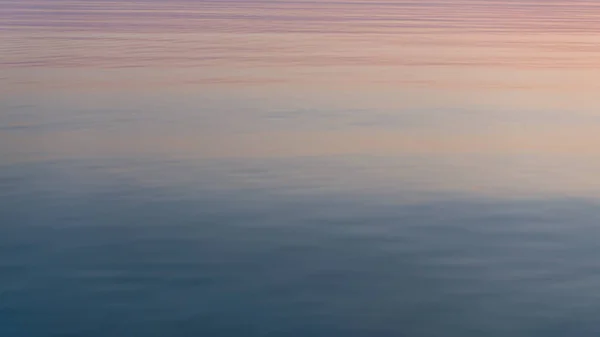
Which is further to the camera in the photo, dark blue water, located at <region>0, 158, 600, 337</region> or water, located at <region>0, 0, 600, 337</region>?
water, located at <region>0, 0, 600, 337</region>

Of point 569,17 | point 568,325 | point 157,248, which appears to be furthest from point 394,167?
point 569,17

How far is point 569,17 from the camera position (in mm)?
20500

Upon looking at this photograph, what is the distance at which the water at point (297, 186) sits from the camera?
5.41m

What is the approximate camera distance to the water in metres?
5.41

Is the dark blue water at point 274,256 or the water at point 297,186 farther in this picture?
the water at point 297,186

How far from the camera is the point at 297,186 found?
7.92 meters

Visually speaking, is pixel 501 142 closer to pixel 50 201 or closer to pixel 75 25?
pixel 50 201

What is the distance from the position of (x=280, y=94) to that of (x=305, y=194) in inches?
152

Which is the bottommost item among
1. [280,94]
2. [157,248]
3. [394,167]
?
[157,248]

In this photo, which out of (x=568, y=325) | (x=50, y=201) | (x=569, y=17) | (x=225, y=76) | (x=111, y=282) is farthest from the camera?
(x=569, y=17)

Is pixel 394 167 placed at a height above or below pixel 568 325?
above

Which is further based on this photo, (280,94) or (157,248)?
(280,94)

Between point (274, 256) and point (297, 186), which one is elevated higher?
point (297, 186)

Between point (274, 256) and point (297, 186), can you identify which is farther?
point (297, 186)
